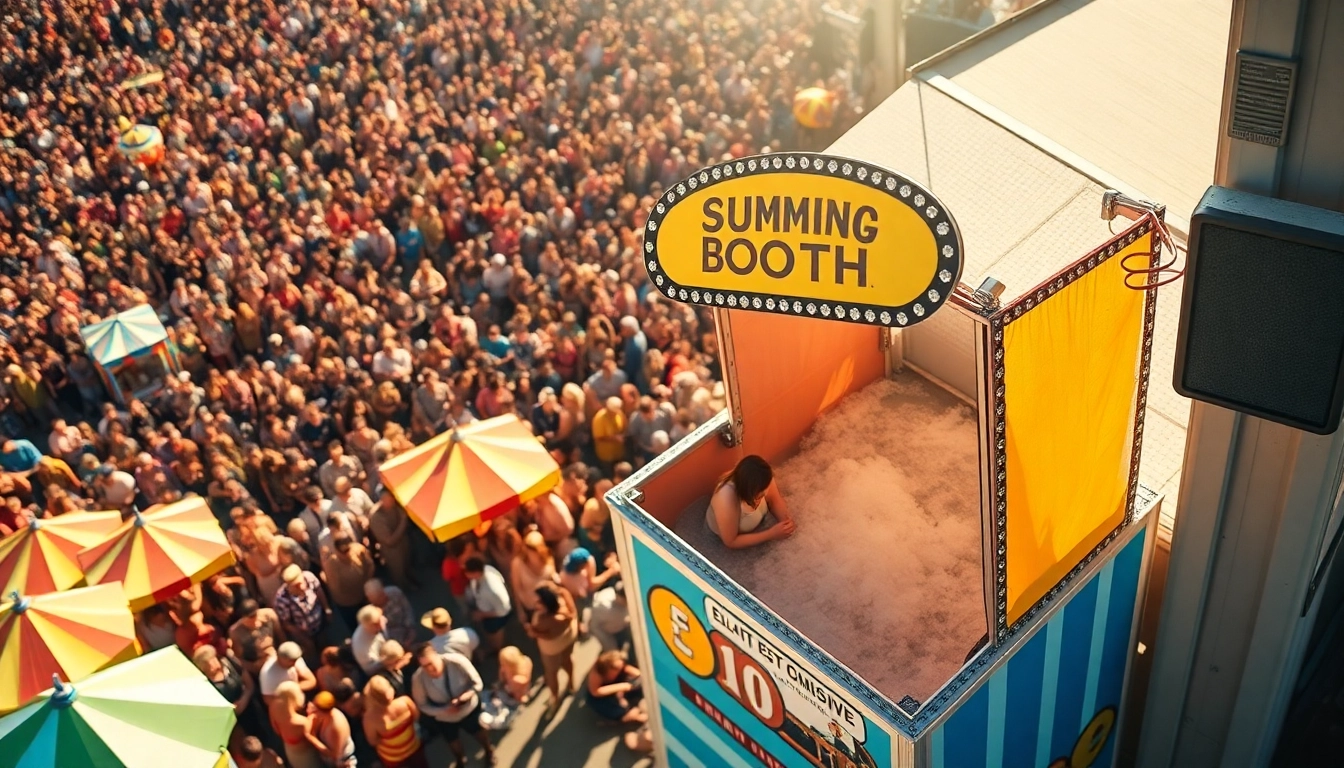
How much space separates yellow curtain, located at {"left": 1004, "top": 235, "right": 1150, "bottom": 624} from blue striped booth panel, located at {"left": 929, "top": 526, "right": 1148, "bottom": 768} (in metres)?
0.35

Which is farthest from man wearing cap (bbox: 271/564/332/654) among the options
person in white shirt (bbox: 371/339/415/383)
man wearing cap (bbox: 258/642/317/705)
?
person in white shirt (bbox: 371/339/415/383)

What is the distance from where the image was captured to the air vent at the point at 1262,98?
436 centimetres

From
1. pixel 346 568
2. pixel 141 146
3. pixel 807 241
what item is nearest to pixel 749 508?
pixel 807 241

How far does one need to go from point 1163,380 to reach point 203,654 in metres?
7.07

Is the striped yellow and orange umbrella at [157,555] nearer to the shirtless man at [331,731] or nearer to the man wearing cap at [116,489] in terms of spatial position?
the man wearing cap at [116,489]

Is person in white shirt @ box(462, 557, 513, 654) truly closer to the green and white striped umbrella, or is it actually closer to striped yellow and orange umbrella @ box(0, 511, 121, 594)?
the green and white striped umbrella

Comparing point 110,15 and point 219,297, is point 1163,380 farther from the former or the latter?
point 110,15

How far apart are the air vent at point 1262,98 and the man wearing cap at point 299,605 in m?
7.22

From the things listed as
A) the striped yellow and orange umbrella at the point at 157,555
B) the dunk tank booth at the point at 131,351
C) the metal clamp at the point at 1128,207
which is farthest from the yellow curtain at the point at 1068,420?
the dunk tank booth at the point at 131,351

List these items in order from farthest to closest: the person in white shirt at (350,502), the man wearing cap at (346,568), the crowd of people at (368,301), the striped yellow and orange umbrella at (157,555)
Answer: the person in white shirt at (350,502) < the man wearing cap at (346,568) < the crowd of people at (368,301) < the striped yellow and orange umbrella at (157,555)

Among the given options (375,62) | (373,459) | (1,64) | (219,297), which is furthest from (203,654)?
(1,64)

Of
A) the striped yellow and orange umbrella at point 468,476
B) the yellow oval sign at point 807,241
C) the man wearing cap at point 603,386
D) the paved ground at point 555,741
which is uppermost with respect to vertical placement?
the yellow oval sign at point 807,241

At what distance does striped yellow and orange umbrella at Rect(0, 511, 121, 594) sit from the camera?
29.7 feet

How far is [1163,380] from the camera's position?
21.8ft
